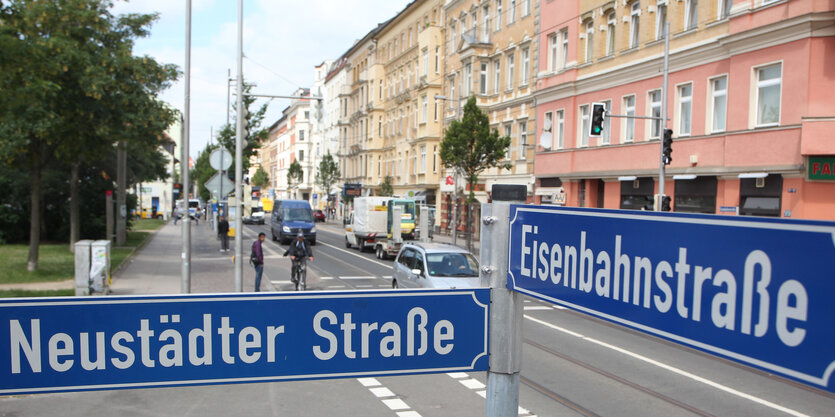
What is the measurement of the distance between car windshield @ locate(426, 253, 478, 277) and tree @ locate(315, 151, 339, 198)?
208 ft

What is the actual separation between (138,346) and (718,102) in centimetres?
2465

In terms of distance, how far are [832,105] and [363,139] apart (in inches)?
2215

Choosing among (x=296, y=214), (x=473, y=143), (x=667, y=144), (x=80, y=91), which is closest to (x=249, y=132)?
(x=296, y=214)

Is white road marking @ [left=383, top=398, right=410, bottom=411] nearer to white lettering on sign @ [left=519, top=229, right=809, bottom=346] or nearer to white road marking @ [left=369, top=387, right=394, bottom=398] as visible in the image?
white road marking @ [left=369, top=387, right=394, bottom=398]

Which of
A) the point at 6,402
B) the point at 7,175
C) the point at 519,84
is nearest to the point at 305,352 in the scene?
the point at 6,402

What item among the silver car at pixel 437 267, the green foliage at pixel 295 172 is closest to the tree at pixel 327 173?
the green foliage at pixel 295 172

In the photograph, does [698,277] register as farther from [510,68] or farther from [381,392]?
[510,68]

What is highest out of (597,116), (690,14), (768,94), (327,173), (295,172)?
(690,14)

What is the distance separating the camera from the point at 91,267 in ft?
55.2

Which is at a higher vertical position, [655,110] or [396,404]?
[655,110]

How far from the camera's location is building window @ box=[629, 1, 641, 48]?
2764 cm

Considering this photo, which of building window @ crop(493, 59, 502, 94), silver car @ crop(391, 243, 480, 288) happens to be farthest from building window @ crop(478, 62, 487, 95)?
silver car @ crop(391, 243, 480, 288)

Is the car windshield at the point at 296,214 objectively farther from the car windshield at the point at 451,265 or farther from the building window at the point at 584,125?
the car windshield at the point at 451,265

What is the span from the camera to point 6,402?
8.23 metres
